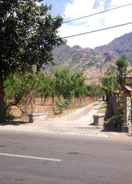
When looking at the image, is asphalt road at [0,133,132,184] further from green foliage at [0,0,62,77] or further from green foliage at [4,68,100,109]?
green foliage at [4,68,100,109]

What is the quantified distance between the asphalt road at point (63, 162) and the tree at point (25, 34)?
9856mm

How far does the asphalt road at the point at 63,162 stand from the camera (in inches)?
409

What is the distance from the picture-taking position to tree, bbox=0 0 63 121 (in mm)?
26406

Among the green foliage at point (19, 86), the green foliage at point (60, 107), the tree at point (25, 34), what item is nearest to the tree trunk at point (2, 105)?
the tree at point (25, 34)

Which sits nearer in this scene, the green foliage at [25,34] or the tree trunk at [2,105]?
the green foliage at [25,34]

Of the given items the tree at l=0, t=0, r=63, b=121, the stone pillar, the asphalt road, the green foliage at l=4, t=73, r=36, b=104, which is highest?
the tree at l=0, t=0, r=63, b=121

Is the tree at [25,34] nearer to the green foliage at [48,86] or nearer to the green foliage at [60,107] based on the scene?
the green foliage at [48,86]

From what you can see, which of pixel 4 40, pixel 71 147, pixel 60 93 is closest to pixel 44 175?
pixel 71 147

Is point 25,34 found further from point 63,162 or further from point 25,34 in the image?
point 63,162

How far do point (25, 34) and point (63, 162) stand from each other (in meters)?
15.1

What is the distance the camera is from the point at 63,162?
41.1ft

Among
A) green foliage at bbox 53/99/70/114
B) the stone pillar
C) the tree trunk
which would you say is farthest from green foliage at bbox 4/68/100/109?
the stone pillar

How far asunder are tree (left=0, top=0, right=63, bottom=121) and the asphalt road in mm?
9856

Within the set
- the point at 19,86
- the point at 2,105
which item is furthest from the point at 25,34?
the point at 19,86
